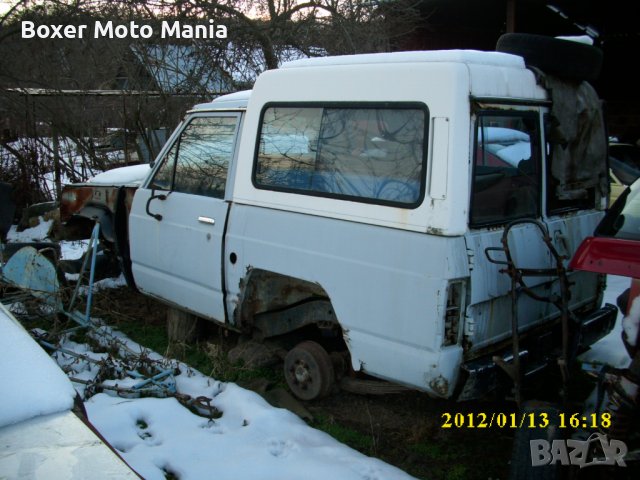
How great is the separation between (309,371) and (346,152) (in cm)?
148

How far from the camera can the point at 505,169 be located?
3.60 meters

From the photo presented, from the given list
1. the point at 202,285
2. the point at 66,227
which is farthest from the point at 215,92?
the point at 202,285

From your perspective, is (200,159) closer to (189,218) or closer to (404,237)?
(189,218)

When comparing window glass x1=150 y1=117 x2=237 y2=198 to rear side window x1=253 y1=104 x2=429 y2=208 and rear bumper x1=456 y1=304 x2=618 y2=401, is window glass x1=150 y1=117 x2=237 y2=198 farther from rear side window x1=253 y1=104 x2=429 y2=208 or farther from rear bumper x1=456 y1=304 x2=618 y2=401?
rear bumper x1=456 y1=304 x2=618 y2=401

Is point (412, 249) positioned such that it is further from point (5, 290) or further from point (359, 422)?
point (5, 290)

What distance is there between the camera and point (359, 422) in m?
4.00

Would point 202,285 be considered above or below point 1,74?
below

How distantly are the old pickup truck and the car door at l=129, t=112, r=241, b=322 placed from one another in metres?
0.02

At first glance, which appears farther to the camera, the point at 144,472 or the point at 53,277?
the point at 53,277

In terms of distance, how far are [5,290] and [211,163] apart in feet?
8.35

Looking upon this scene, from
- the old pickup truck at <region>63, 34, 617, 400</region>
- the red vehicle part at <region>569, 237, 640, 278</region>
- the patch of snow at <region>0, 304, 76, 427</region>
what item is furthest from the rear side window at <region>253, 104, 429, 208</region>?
the patch of snow at <region>0, 304, 76, 427</region>

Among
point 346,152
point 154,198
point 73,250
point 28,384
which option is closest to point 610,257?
point 346,152

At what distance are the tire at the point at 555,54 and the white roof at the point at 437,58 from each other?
126 millimetres

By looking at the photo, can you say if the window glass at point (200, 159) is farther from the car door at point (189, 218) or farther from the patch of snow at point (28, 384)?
the patch of snow at point (28, 384)
